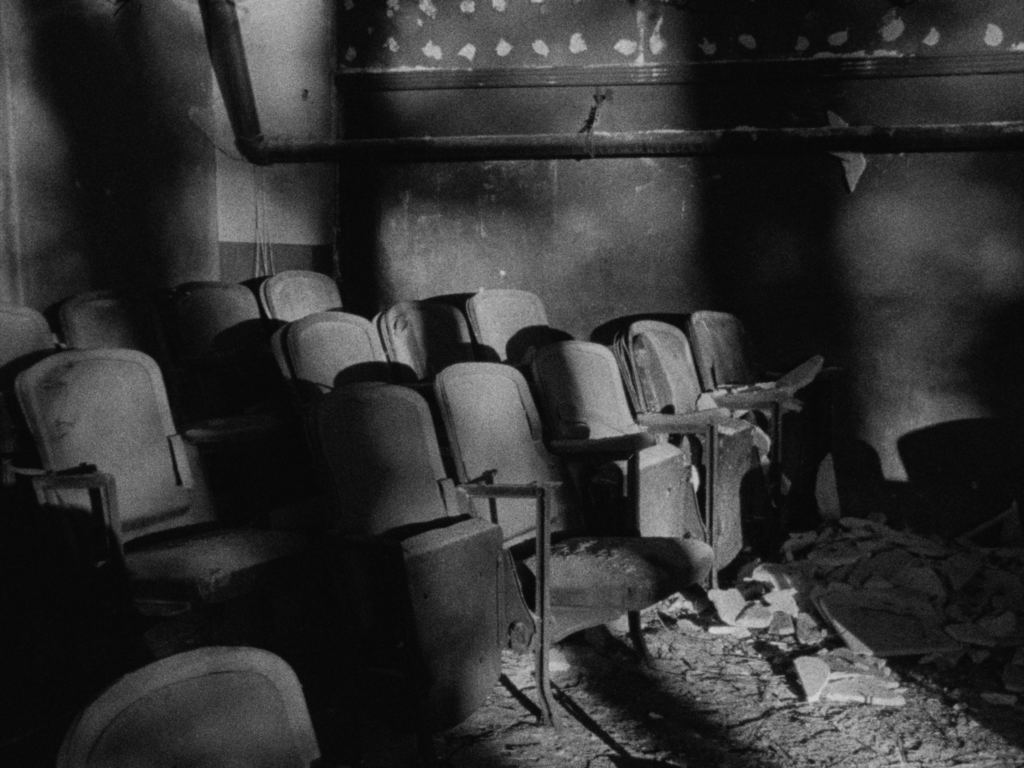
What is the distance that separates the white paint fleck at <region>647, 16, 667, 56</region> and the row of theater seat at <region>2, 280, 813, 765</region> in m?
1.89

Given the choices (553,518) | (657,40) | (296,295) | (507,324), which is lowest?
(553,518)

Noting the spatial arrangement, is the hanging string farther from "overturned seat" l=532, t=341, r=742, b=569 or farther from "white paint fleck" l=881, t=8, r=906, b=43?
"white paint fleck" l=881, t=8, r=906, b=43

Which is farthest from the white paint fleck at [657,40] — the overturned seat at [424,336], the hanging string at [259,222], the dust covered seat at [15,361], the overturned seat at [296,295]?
the dust covered seat at [15,361]

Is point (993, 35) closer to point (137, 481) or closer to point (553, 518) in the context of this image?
point (553, 518)

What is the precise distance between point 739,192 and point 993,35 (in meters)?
1.36

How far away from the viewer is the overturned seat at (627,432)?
3189mm

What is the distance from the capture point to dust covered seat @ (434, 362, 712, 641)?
2.65m

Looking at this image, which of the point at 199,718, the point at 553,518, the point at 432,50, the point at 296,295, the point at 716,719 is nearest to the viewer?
the point at 199,718

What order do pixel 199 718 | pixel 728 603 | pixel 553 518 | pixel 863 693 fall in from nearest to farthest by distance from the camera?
pixel 199 718
pixel 863 693
pixel 553 518
pixel 728 603

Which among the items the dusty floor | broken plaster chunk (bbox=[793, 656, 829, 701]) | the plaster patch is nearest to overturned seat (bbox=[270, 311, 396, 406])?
the dusty floor

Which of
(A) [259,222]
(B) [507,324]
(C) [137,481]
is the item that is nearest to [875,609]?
(B) [507,324]

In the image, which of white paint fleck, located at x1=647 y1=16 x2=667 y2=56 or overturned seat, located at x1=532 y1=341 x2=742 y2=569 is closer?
overturned seat, located at x1=532 y1=341 x2=742 y2=569

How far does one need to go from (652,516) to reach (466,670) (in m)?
1.11

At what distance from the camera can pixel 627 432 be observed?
3525 millimetres
